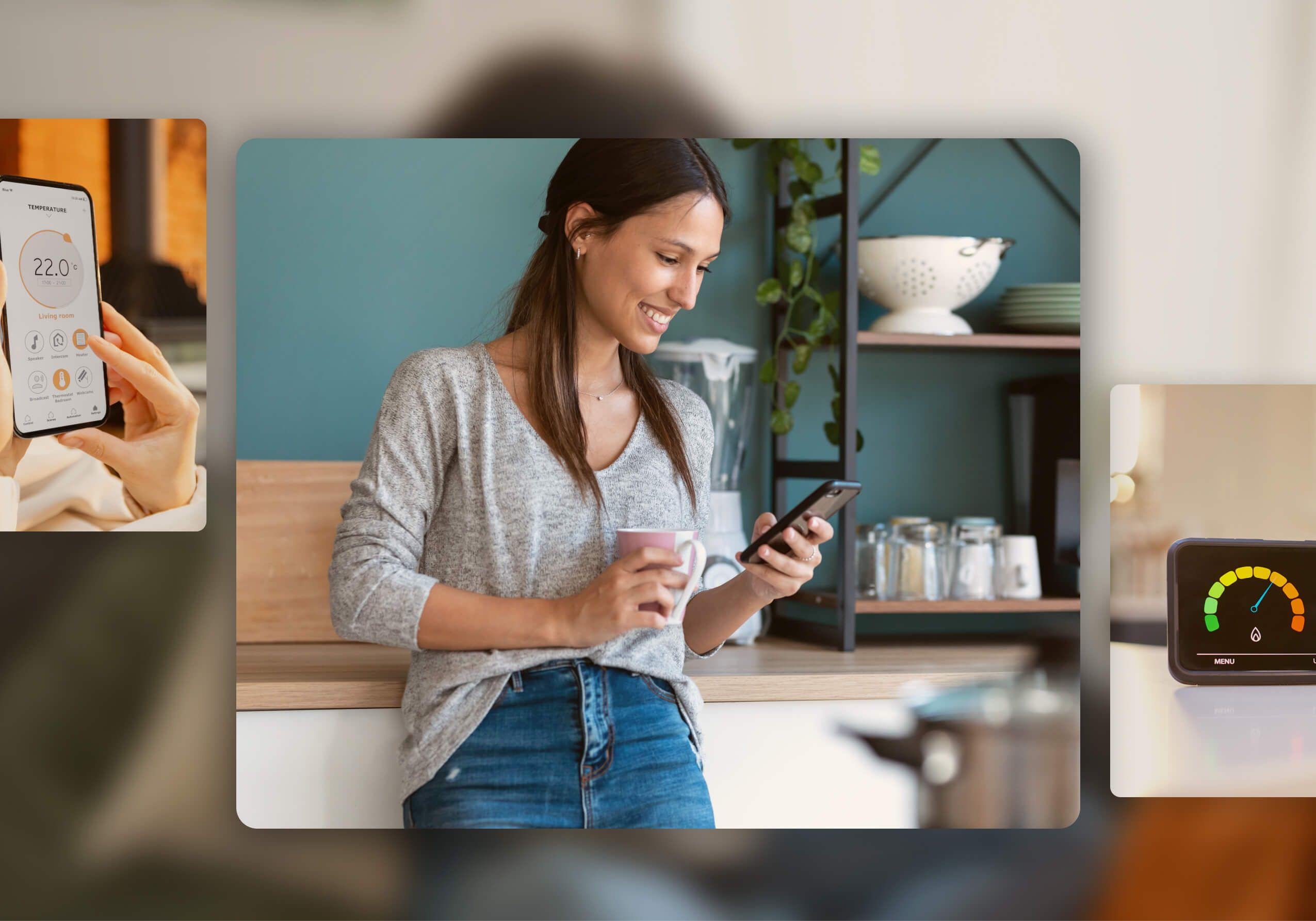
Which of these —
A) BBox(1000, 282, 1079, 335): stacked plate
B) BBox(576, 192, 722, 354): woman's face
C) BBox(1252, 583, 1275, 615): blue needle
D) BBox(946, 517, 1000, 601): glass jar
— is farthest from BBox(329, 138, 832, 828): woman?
BBox(1252, 583, 1275, 615): blue needle

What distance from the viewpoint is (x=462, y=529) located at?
2.68ft

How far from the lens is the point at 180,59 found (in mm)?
853

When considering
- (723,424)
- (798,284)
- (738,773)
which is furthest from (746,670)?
(798,284)

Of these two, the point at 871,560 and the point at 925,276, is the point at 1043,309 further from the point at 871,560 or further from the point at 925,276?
the point at 871,560

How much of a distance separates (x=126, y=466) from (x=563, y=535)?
0.34 metres

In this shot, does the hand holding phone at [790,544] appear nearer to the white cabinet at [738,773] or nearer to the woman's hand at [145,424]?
the white cabinet at [738,773]

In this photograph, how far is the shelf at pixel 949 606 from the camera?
86 cm

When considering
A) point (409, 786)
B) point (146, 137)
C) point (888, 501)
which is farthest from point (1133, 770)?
point (146, 137)

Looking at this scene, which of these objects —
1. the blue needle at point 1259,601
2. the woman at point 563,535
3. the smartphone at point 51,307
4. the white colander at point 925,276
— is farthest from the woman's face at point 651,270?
the blue needle at point 1259,601

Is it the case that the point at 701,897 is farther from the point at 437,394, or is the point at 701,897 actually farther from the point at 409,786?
the point at 437,394

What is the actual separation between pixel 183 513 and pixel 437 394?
22cm

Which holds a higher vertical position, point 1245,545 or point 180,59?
point 180,59

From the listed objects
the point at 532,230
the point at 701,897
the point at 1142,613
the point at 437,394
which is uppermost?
the point at 532,230

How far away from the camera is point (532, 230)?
836 millimetres
